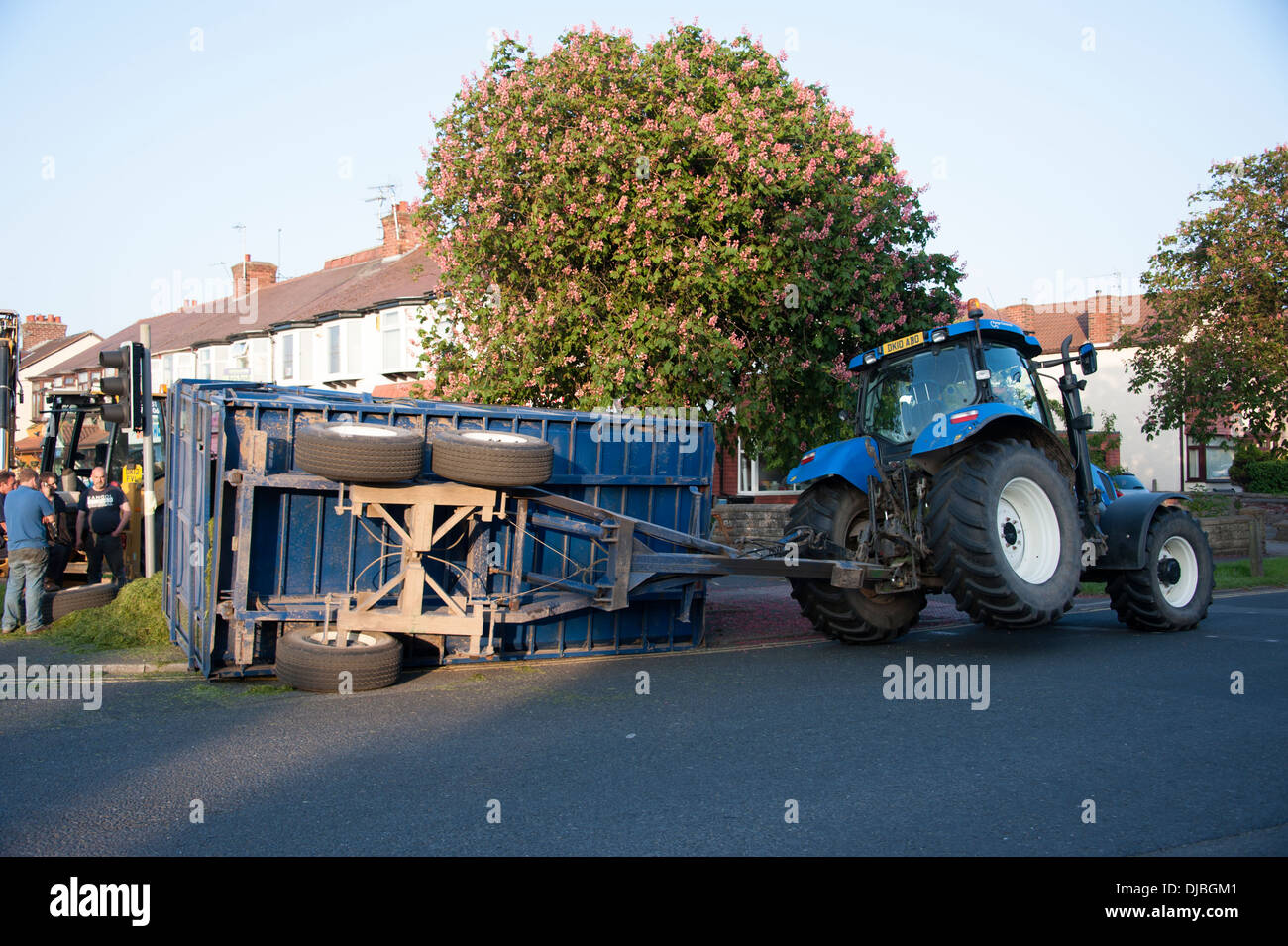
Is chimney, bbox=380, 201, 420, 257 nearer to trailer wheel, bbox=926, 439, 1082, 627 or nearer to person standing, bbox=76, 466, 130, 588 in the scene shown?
person standing, bbox=76, 466, 130, 588

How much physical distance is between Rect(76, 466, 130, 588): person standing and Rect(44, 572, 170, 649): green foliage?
6.41 feet

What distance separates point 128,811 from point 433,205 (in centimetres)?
1083

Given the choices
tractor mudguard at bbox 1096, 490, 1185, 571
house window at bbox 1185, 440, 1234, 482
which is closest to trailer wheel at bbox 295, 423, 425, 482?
tractor mudguard at bbox 1096, 490, 1185, 571

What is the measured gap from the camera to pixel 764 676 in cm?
820

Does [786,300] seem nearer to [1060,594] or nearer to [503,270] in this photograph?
[503,270]

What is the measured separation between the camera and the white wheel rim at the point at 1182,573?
33.4ft

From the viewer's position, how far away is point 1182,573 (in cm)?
1034

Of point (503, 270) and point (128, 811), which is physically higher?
point (503, 270)

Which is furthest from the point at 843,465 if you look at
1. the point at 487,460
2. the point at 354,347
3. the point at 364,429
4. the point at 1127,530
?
the point at 354,347

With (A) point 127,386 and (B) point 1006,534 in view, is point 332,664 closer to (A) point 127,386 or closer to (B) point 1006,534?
(B) point 1006,534

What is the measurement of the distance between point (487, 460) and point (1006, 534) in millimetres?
4228

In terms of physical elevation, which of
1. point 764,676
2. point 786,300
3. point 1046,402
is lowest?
point 764,676
